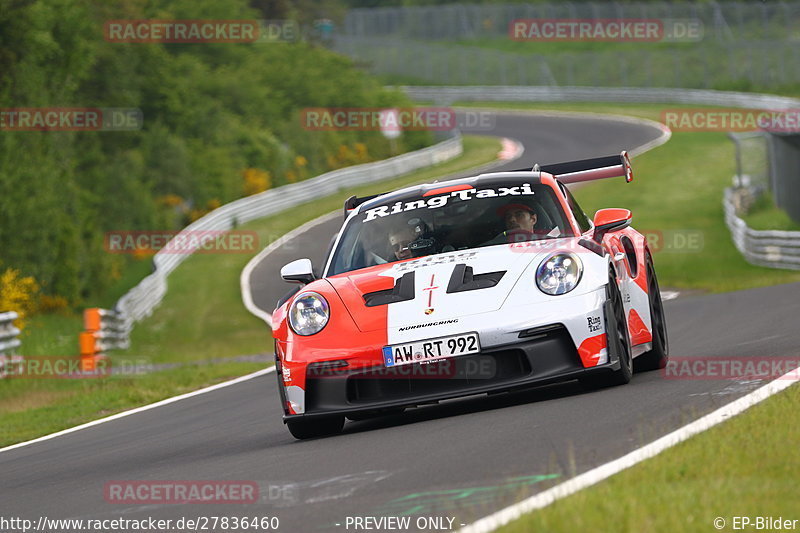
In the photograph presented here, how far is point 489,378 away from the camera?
25.0 ft

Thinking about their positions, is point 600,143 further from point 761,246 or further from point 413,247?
point 413,247

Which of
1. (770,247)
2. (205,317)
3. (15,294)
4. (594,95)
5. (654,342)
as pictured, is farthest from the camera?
(594,95)

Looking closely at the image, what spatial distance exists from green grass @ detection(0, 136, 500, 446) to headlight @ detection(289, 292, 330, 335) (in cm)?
373

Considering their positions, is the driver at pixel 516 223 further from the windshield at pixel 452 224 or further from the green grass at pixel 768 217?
the green grass at pixel 768 217

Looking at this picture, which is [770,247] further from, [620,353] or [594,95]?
[594,95]

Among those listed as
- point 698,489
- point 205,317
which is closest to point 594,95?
point 205,317

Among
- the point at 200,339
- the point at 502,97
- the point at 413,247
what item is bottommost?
the point at 200,339

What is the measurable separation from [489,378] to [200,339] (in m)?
17.3

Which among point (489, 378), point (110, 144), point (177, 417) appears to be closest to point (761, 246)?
point (177, 417)

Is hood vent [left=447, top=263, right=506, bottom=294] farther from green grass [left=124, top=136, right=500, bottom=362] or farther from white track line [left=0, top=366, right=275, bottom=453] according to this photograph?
green grass [left=124, top=136, right=500, bottom=362]

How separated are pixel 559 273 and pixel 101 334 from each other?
1426 cm

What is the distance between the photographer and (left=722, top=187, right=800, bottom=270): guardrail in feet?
81.1

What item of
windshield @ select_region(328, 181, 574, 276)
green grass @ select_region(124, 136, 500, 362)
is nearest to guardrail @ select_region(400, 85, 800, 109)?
green grass @ select_region(124, 136, 500, 362)

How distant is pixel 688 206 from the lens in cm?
3809
